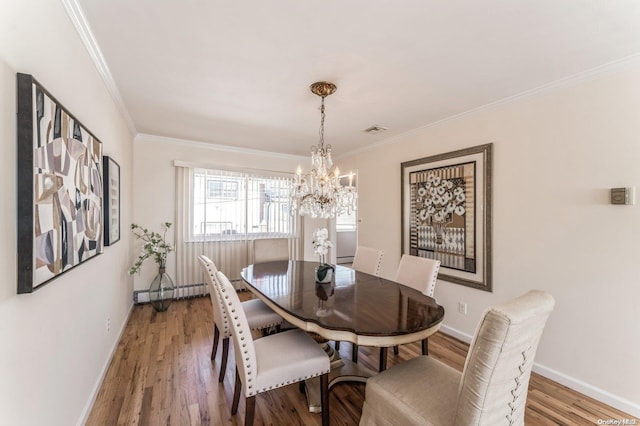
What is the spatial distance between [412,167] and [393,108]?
97cm

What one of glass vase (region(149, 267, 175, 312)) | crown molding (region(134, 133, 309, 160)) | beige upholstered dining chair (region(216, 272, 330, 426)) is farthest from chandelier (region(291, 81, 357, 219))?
glass vase (region(149, 267, 175, 312))

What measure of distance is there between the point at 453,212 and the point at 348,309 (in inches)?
76.5

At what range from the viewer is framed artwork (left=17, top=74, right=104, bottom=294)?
1.03 m

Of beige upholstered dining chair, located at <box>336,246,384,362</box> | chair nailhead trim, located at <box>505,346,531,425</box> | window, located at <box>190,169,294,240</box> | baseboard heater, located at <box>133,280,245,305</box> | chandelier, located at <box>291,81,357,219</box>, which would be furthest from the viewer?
window, located at <box>190,169,294,240</box>

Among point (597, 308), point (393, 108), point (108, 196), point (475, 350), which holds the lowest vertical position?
point (597, 308)

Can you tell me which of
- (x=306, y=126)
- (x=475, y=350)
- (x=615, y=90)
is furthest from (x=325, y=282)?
(x=615, y=90)

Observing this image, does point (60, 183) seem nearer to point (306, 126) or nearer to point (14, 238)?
point (14, 238)

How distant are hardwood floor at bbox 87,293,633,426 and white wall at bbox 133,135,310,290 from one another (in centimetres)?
170

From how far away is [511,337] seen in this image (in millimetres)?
1031

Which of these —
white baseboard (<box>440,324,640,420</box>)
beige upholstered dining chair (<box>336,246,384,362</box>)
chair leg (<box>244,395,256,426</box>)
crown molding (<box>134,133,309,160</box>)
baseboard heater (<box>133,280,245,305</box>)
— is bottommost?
white baseboard (<box>440,324,640,420</box>)

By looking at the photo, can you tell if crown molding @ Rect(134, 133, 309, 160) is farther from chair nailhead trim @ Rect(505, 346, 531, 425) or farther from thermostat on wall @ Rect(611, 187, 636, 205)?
chair nailhead trim @ Rect(505, 346, 531, 425)

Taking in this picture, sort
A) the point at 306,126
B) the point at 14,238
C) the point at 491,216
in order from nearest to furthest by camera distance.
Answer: the point at 14,238
the point at 491,216
the point at 306,126

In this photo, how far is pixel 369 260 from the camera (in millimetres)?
3113

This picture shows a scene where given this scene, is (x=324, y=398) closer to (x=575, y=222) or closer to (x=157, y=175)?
(x=575, y=222)
